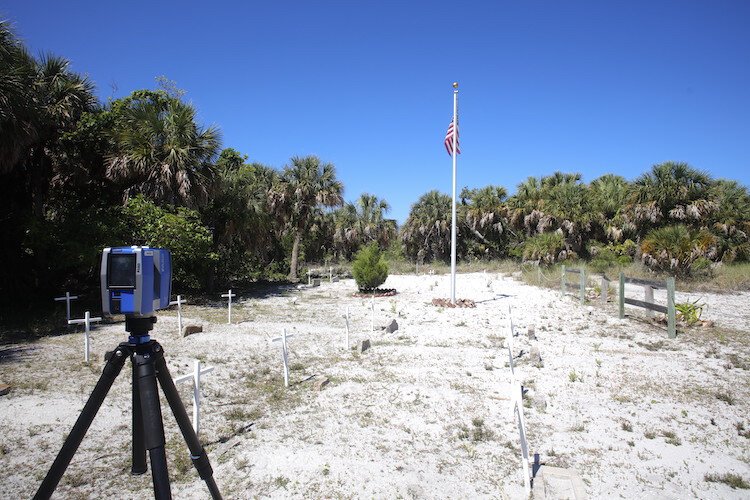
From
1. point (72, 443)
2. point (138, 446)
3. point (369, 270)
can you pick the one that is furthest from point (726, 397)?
point (369, 270)

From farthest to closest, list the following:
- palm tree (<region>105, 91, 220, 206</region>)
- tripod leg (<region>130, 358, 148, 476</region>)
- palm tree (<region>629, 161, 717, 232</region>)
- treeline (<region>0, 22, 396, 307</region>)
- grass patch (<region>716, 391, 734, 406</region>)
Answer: palm tree (<region>629, 161, 717, 232</region>), palm tree (<region>105, 91, 220, 206</region>), treeline (<region>0, 22, 396, 307</region>), grass patch (<region>716, 391, 734, 406</region>), tripod leg (<region>130, 358, 148, 476</region>)

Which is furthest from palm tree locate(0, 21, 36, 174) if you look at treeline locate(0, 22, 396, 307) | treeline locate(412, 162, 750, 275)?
treeline locate(412, 162, 750, 275)

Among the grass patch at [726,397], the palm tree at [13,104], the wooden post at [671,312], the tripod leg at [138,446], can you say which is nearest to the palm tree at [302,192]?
the palm tree at [13,104]

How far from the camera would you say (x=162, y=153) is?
52.2 feet

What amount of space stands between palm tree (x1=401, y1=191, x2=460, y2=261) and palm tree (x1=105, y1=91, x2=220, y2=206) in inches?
843

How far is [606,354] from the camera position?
8703 mm

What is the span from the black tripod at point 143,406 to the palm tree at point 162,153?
47.2 feet

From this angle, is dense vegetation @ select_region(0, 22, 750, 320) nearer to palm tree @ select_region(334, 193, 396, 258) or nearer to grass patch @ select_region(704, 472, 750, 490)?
palm tree @ select_region(334, 193, 396, 258)

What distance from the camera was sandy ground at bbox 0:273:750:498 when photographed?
4062 millimetres

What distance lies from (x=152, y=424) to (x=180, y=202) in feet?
51.9

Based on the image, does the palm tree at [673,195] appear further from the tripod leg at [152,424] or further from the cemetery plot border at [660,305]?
the tripod leg at [152,424]

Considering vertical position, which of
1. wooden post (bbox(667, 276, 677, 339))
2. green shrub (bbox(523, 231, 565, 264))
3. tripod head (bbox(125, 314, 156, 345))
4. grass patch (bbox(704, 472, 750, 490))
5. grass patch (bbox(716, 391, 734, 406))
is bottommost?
grass patch (bbox(704, 472, 750, 490))

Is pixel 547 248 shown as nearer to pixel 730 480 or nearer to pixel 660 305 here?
pixel 660 305

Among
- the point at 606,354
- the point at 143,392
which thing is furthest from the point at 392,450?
the point at 606,354
